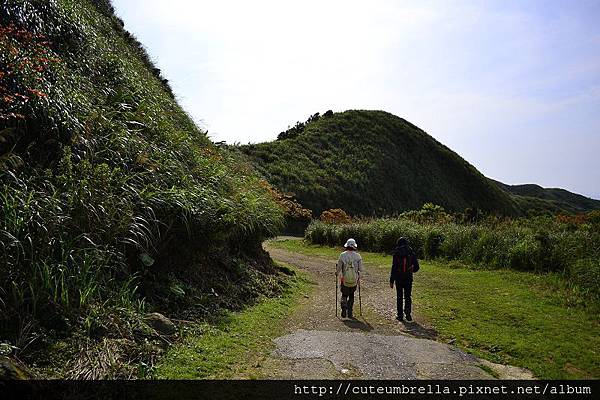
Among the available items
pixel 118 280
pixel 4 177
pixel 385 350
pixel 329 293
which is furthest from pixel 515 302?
pixel 4 177

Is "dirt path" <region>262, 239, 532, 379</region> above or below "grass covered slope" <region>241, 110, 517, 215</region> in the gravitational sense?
below

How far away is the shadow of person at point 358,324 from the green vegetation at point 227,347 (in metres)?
1.19

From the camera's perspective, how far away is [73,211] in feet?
20.4

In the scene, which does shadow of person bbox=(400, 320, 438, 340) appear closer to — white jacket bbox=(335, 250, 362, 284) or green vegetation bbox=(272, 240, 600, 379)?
green vegetation bbox=(272, 240, 600, 379)

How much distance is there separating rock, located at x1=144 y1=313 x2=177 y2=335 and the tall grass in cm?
937

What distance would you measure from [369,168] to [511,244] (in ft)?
103

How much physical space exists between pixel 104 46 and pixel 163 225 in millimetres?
7578

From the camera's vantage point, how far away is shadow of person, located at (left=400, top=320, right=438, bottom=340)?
7.91 m

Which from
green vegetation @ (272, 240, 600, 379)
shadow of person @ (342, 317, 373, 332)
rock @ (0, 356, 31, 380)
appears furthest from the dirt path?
rock @ (0, 356, 31, 380)

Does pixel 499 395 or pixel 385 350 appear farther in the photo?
pixel 385 350

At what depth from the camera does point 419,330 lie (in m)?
8.27

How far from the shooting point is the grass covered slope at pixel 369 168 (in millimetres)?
39844

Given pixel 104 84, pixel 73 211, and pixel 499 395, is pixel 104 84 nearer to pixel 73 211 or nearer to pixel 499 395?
pixel 73 211

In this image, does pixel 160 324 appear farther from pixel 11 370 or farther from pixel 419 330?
pixel 419 330
